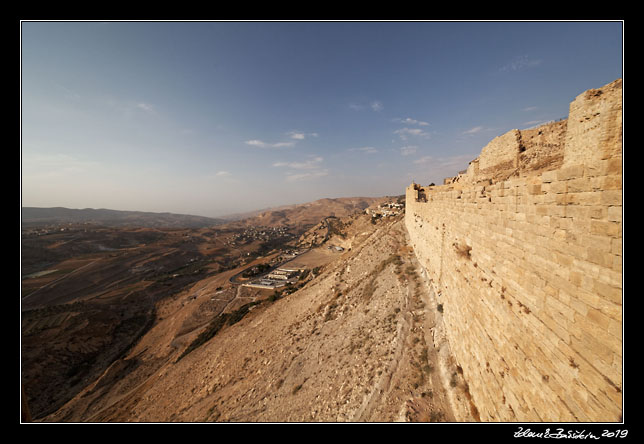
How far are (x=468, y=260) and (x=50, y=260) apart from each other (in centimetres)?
9481

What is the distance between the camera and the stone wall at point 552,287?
228 cm

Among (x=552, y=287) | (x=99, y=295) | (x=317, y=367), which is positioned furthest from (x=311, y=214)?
(x=552, y=287)

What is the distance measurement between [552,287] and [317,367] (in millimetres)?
9432

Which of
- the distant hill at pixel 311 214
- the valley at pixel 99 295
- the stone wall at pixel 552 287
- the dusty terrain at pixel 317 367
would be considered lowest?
the valley at pixel 99 295

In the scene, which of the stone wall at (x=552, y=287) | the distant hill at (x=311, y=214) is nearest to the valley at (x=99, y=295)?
the stone wall at (x=552, y=287)

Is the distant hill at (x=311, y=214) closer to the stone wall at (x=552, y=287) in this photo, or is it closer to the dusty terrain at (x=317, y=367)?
the dusty terrain at (x=317, y=367)

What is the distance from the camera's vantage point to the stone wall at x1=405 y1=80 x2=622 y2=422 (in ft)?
Answer: 7.47

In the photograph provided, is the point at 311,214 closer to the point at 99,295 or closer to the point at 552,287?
the point at 99,295

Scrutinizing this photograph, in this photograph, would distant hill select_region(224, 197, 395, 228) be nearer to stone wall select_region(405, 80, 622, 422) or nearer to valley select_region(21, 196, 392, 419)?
valley select_region(21, 196, 392, 419)

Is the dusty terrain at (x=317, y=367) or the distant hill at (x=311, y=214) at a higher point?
the distant hill at (x=311, y=214)

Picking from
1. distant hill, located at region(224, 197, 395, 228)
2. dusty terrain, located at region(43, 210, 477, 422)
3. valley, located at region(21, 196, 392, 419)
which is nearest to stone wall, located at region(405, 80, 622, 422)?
dusty terrain, located at region(43, 210, 477, 422)

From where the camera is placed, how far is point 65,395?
19844mm

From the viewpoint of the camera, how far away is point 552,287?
2.98 metres

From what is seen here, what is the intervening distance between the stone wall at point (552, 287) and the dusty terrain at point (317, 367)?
6.00ft
